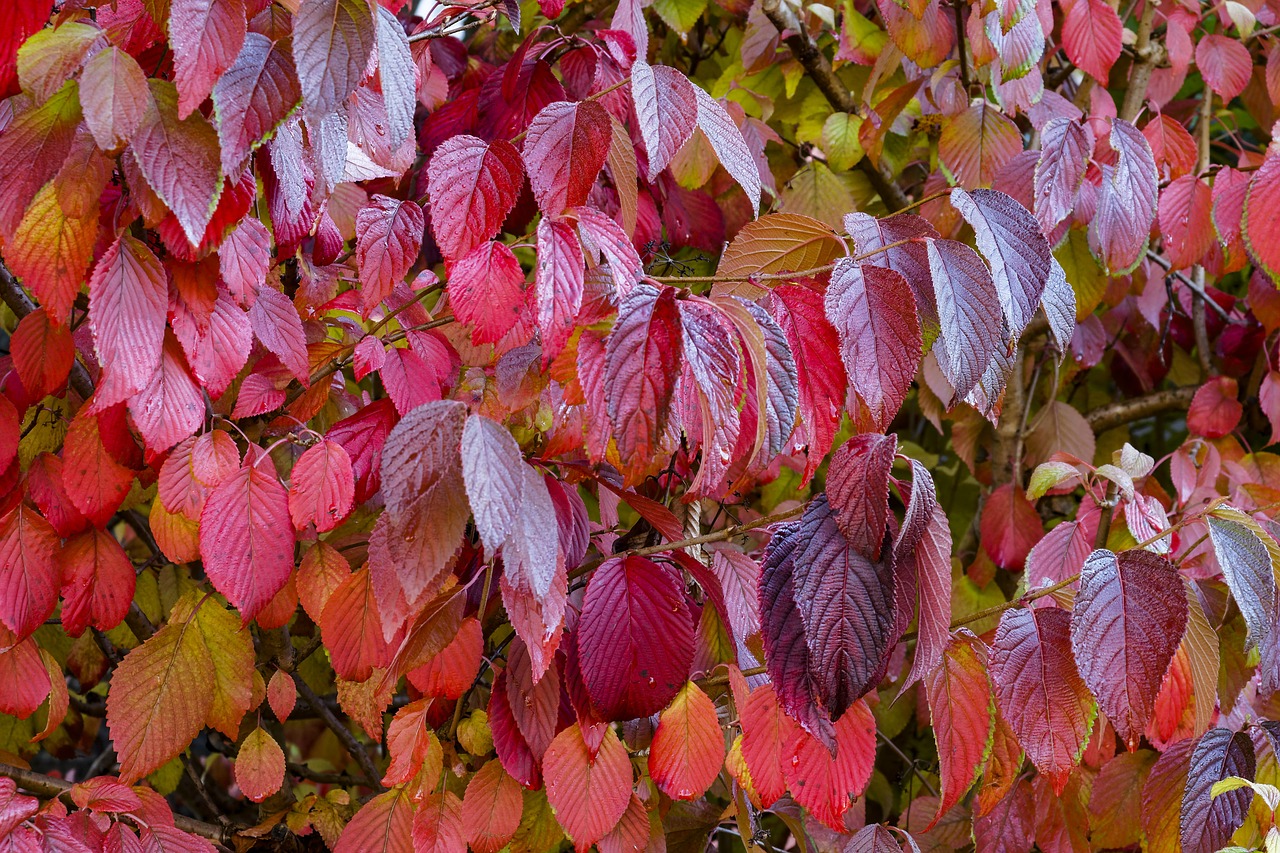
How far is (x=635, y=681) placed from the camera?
2.42 feet

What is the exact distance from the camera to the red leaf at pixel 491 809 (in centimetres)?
85

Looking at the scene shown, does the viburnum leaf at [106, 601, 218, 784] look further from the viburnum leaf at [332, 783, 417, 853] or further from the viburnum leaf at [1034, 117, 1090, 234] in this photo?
the viburnum leaf at [1034, 117, 1090, 234]

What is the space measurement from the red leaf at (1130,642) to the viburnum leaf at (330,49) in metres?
0.53

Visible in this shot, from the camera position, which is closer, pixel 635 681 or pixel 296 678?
pixel 635 681

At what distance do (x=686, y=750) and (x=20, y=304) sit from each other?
0.69 meters

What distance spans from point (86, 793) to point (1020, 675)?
0.70 metres

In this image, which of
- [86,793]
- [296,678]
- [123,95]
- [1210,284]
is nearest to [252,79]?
[123,95]

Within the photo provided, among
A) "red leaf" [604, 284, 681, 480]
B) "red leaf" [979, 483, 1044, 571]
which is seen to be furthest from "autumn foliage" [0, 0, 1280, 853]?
"red leaf" [979, 483, 1044, 571]

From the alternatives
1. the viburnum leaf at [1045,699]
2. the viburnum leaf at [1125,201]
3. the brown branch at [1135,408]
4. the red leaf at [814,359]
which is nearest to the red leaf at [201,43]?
the red leaf at [814,359]

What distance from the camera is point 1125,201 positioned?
1.16 m

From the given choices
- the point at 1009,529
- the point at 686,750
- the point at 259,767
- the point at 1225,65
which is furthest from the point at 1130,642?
the point at 1225,65

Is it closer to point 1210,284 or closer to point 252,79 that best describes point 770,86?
point 1210,284

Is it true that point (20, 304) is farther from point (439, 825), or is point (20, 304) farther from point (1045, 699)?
point (1045, 699)

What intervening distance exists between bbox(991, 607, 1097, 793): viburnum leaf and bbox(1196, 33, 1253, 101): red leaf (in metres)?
1.17
